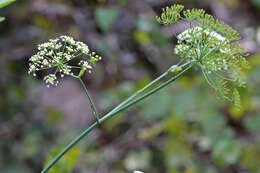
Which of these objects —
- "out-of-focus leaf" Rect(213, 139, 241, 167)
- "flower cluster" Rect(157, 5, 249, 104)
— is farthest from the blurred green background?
"flower cluster" Rect(157, 5, 249, 104)

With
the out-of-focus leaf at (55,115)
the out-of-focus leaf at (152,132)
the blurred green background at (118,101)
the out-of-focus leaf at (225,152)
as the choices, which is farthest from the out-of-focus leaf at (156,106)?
the out-of-focus leaf at (55,115)

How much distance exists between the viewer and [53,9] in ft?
7.07

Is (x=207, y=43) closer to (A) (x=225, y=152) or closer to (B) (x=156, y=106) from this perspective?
(A) (x=225, y=152)

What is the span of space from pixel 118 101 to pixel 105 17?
0.53 m

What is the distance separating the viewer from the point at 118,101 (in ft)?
6.64

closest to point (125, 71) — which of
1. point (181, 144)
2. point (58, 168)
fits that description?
point (181, 144)

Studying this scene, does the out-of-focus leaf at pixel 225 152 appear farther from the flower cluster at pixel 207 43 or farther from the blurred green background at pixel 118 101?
the flower cluster at pixel 207 43

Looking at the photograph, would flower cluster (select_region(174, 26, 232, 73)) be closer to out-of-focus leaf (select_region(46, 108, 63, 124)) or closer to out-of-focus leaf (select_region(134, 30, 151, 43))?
out-of-focus leaf (select_region(134, 30, 151, 43))

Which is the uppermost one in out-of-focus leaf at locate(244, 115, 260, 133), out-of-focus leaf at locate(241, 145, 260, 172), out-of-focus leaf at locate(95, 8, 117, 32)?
out-of-focus leaf at locate(95, 8, 117, 32)

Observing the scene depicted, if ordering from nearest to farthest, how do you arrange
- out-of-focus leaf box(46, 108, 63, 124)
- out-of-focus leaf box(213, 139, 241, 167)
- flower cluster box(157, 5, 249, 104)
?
flower cluster box(157, 5, 249, 104), out-of-focus leaf box(213, 139, 241, 167), out-of-focus leaf box(46, 108, 63, 124)

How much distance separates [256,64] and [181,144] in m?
0.64

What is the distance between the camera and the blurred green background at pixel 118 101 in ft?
5.89

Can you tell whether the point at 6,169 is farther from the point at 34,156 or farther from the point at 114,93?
the point at 114,93

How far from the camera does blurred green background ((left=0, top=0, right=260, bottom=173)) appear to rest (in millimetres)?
1795
